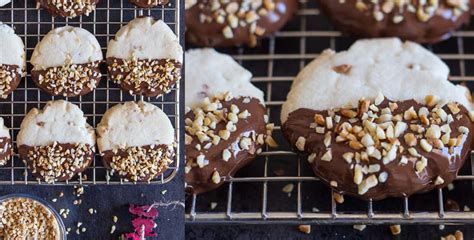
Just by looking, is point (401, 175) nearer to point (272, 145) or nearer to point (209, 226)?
point (272, 145)

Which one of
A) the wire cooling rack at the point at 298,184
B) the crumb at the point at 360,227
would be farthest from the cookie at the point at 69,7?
the crumb at the point at 360,227

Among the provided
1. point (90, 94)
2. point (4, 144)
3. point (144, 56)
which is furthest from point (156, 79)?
point (4, 144)

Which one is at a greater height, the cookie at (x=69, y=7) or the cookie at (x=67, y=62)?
the cookie at (x=69, y=7)

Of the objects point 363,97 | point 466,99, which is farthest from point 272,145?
point 466,99

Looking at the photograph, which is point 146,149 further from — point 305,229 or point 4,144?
point 305,229

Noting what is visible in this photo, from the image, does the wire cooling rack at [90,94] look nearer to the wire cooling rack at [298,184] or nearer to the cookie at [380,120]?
the wire cooling rack at [298,184]
